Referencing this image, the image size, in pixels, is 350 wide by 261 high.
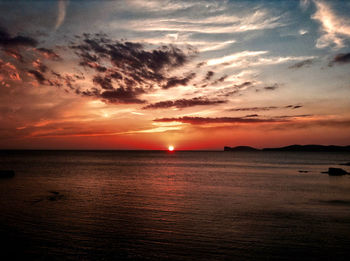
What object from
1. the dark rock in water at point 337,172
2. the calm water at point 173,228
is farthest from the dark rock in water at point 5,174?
the dark rock in water at point 337,172

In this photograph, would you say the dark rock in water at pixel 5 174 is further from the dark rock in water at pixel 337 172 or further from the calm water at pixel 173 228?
the dark rock in water at pixel 337 172

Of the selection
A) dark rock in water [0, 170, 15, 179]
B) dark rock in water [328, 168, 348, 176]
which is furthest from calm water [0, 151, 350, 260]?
dark rock in water [328, 168, 348, 176]

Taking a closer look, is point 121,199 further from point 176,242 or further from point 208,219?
point 176,242

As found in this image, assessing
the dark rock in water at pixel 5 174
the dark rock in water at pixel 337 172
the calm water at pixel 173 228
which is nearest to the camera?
the calm water at pixel 173 228

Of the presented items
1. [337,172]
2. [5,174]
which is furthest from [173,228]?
[337,172]

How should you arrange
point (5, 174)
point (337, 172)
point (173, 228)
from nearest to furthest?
point (173, 228)
point (5, 174)
point (337, 172)

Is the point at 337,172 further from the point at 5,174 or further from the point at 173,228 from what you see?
the point at 5,174

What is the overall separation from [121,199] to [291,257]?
77.8 ft

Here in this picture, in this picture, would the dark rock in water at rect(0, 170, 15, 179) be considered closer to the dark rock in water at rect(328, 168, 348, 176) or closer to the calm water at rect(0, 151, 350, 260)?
the calm water at rect(0, 151, 350, 260)

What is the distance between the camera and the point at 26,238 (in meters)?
18.0

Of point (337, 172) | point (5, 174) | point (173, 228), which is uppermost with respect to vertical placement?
point (5, 174)

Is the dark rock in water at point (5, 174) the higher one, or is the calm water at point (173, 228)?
the dark rock in water at point (5, 174)

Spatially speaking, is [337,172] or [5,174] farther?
[337,172]

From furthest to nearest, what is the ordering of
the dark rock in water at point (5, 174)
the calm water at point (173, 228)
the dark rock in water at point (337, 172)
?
the dark rock in water at point (337, 172)
the dark rock in water at point (5, 174)
the calm water at point (173, 228)
